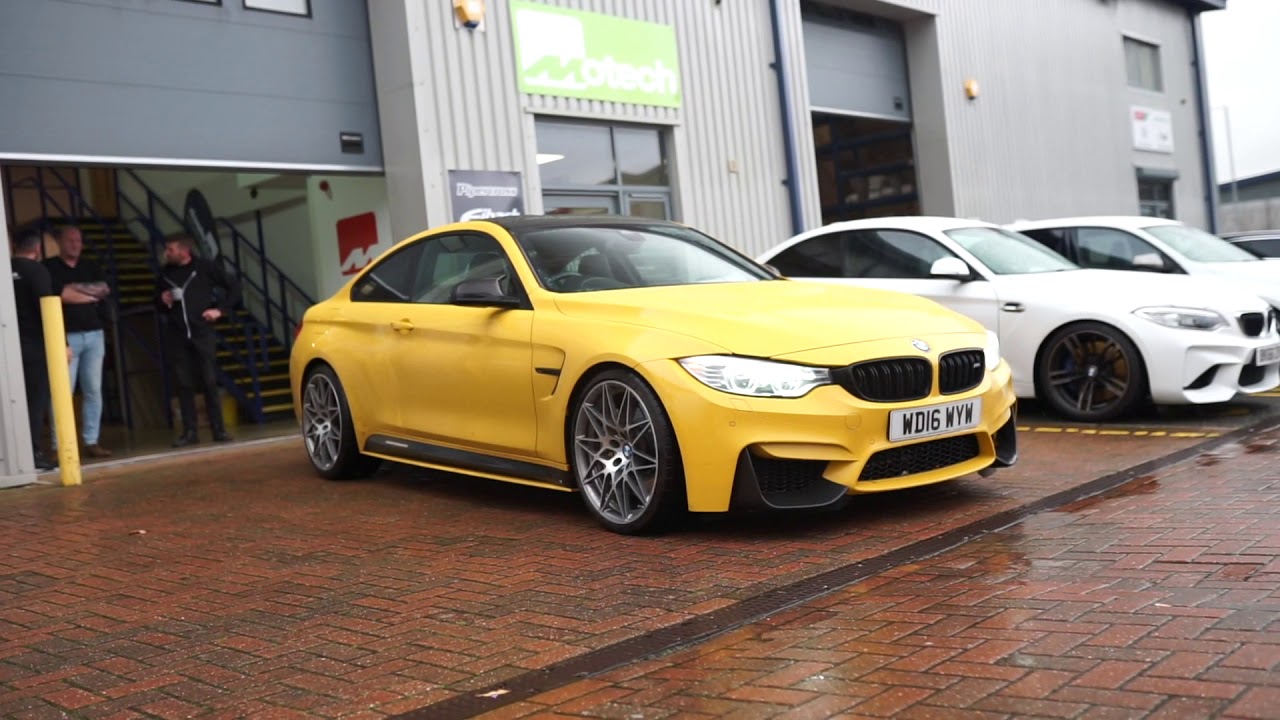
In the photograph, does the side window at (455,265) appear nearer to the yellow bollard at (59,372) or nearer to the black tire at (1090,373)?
the yellow bollard at (59,372)

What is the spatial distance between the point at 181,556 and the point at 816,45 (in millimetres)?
13472

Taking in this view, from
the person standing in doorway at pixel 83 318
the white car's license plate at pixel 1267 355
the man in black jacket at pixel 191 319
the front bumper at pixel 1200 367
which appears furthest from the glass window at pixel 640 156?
the white car's license plate at pixel 1267 355

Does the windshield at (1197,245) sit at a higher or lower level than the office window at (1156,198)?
lower

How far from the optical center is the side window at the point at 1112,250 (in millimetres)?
10523

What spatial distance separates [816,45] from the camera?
17.3 metres

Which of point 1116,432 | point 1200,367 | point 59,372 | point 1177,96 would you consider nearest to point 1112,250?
point 1200,367

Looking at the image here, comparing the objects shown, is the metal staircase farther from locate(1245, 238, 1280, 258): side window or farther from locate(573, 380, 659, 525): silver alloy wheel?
locate(1245, 238, 1280, 258): side window

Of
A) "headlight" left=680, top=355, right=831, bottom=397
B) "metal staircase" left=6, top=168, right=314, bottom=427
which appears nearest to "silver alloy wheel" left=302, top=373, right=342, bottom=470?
"headlight" left=680, top=355, right=831, bottom=397

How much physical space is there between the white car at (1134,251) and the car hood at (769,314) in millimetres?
5046

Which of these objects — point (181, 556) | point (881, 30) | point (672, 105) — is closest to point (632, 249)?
point (181, 556)

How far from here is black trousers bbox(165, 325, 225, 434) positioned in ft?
35.0

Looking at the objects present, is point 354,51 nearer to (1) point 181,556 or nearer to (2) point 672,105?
(2) point 672,105

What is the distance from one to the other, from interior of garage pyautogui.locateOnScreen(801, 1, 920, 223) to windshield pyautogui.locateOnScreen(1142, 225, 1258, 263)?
6.39m

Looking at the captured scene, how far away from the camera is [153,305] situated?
1434 centimetres
